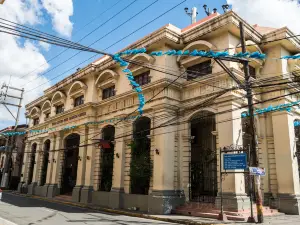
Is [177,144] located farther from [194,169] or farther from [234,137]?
[234,137]

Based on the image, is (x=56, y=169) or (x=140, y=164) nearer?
(x=140, y=164)

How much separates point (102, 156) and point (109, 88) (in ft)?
17.9

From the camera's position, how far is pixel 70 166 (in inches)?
Answer: 1073

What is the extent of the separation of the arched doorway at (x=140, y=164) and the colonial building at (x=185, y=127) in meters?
0.06

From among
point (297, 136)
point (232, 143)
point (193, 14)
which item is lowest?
point (232, 143)

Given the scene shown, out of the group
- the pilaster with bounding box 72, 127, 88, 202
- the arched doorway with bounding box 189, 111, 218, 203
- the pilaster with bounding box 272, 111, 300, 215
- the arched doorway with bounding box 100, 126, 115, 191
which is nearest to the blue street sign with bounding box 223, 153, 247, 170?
the arched doorway with bounding box 189, 111, 218, 203

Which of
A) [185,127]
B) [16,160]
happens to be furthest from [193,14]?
[16,160]

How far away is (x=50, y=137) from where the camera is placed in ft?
87.8

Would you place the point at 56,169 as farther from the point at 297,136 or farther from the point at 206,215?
the point at 297,136

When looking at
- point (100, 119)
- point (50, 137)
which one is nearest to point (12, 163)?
point (50, 137)

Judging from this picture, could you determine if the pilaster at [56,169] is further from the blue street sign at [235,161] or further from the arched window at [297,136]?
the arched window at [297,136]

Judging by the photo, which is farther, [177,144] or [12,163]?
[12,163]

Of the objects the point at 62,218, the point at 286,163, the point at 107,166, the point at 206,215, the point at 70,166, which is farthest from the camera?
the point at 70,166

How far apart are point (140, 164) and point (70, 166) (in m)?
12.9
